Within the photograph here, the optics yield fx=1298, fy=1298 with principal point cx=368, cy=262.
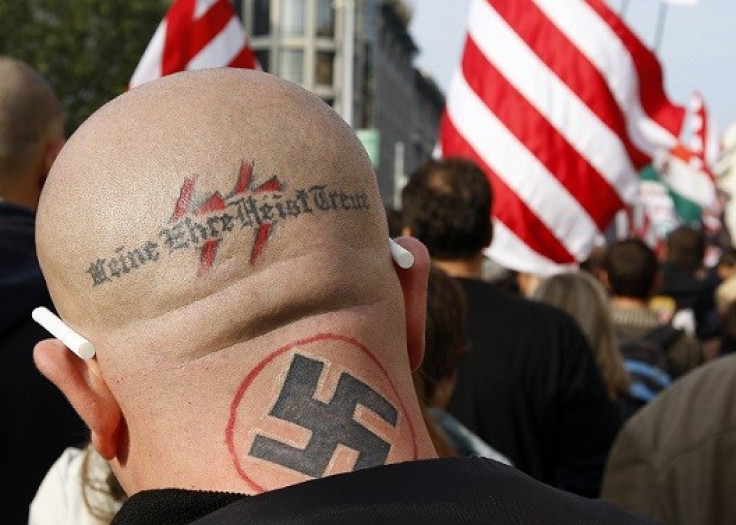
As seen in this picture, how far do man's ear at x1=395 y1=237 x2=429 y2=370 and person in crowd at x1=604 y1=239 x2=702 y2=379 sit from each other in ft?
13.7

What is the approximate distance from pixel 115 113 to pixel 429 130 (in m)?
93.5

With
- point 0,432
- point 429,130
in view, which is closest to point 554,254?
point 0,432

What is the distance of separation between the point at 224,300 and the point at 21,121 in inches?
73.1

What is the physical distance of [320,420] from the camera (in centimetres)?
132

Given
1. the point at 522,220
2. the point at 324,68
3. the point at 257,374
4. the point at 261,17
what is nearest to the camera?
the point at 257,374

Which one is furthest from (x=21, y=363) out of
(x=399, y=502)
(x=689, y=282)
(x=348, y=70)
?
(x=348, y=70)

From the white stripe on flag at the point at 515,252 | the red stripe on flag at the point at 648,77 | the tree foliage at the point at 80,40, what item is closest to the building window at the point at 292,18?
the tree foliage at the point at 80,40

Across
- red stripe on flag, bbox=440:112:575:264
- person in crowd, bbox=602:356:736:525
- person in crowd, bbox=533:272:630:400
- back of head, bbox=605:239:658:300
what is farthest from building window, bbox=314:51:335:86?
person in crowd, bbox=602:356:736:525

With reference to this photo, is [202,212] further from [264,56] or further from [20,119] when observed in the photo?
[264,56]

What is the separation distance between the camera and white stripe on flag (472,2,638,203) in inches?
234

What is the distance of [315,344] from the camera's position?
4.33 feet

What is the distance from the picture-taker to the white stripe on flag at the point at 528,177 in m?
5.77

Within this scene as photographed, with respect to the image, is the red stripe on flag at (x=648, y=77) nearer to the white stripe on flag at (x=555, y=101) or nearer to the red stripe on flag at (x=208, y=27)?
the white stripe on flag at (x=555, y=101)

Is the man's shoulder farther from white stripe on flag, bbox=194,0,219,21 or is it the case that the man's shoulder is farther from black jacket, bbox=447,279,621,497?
white stripe on flag, bbox=194,0,219,21
